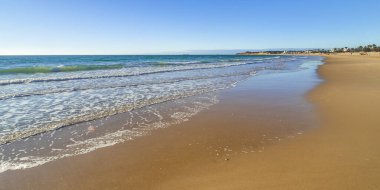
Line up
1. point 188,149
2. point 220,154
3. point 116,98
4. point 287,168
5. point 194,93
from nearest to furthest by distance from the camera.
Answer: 1. point 287,168
2. point 220,154
3. point 188,149
4. point 116,98
5. point 194,93

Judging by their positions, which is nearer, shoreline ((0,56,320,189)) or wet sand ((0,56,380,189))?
wet sand ((0,56,380,189))

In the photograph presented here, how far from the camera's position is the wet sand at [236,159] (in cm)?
390

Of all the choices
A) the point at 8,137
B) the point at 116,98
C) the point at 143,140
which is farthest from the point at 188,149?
the point at 116,98

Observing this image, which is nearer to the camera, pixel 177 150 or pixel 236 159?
pixel 236 159

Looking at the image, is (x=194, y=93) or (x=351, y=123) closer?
(x=351, y=123)

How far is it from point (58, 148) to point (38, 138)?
3.08 feet

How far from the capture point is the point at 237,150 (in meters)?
5.17

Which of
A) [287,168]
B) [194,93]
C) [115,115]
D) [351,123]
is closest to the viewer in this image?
[287,168]

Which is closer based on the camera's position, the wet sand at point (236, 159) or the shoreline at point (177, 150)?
the wet sand at point (236, 159)

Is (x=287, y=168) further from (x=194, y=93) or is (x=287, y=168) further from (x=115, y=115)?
(x=194, y=93)

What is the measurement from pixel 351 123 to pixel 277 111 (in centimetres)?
210

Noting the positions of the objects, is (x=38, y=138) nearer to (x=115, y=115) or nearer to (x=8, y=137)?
(x=8, y=137)

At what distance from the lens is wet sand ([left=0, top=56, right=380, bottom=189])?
390 centimetres

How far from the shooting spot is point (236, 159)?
15.4 ft
